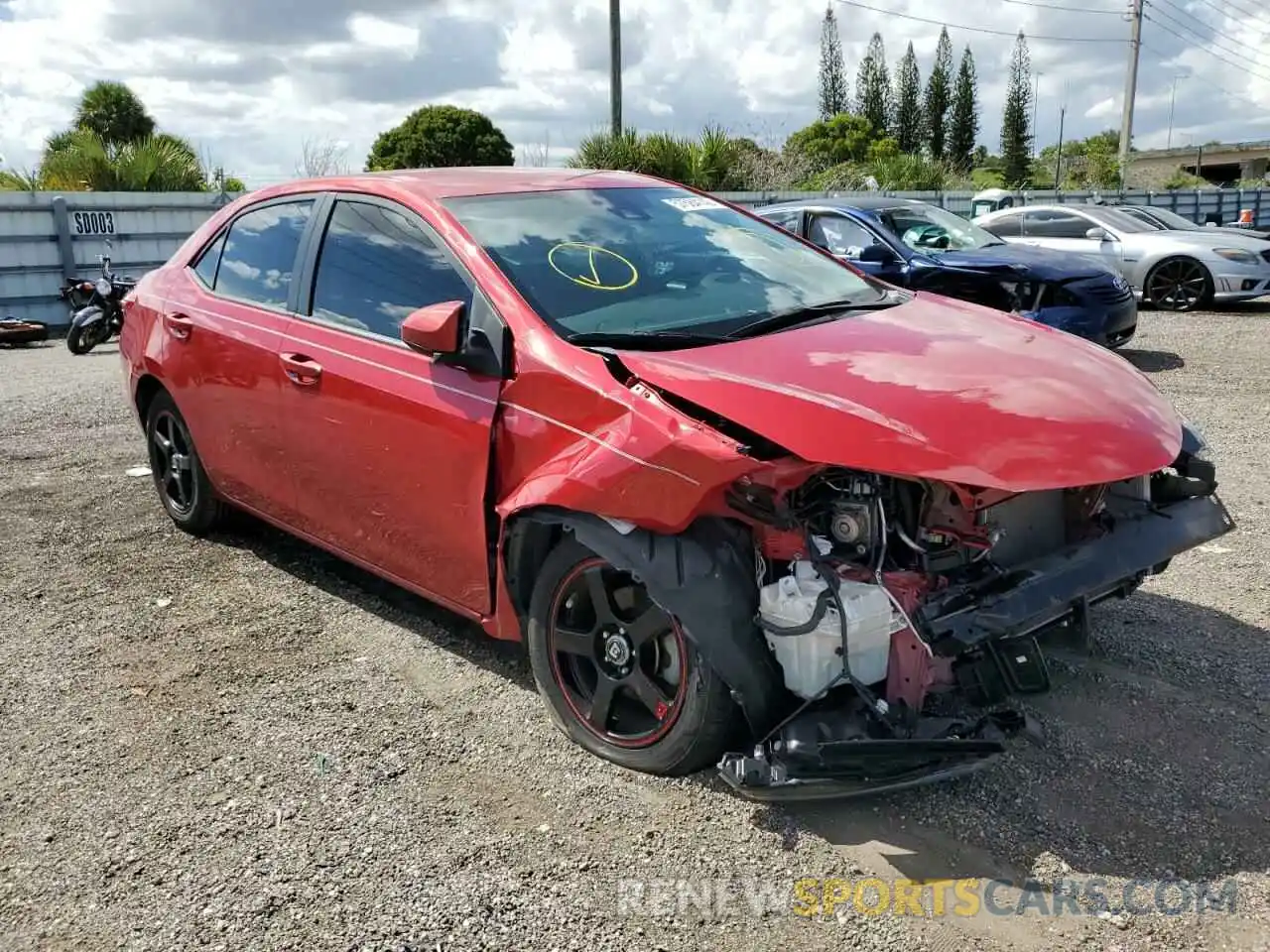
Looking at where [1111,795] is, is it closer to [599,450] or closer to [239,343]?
[599,450]

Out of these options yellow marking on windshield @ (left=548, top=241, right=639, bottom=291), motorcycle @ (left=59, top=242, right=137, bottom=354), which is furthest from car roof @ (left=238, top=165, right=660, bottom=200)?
motorcycle @ (left=59, top=242, right=137, bottom=354)

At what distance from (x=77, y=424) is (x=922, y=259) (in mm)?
7182

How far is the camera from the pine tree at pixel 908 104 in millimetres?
75812

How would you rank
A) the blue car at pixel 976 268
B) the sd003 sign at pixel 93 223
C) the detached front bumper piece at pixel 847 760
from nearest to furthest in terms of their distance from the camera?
the detached front bumper piece at pixel 847 760 < the blue car at pixel 976 268 < the sd003 sign at pixel 93 223

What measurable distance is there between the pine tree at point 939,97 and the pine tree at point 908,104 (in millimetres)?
817

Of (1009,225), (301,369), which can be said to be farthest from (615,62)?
(301,369)

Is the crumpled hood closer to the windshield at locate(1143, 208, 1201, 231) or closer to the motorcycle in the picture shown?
the windshield at locate(1143, 208, 1201, 231)

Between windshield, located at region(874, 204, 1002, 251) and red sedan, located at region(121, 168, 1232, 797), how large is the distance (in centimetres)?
668

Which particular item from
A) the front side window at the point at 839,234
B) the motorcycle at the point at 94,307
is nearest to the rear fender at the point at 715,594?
the front side window at the point at 839,234

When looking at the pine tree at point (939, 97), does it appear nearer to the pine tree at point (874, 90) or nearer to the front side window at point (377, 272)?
the pine tree at point (874, 90)

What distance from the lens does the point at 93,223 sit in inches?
591

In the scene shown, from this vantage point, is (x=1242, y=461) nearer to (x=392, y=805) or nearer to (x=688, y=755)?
(x=688, y=755)

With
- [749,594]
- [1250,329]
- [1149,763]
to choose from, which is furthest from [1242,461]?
[1250,329]

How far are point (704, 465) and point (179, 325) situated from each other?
3.11m
